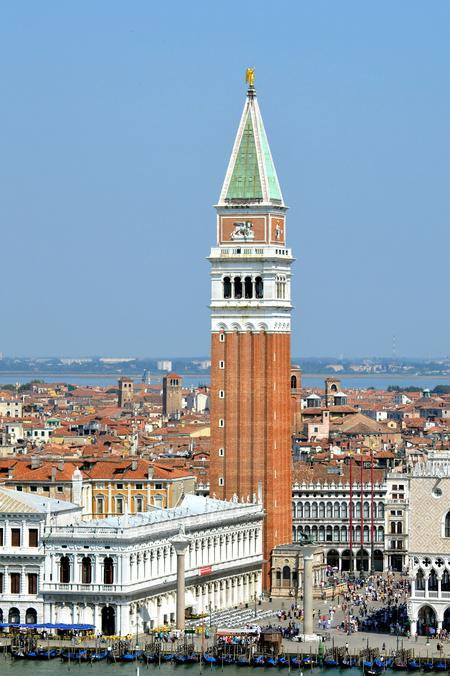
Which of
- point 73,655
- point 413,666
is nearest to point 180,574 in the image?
point 73,655

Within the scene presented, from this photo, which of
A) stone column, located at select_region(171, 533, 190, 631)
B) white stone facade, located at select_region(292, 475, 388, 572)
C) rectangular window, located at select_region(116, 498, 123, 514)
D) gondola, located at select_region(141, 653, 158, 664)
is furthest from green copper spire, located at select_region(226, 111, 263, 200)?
gondola, located at select_region(141, 653, 158, 664)

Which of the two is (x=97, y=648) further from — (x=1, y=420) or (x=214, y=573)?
(x=1, y=420)

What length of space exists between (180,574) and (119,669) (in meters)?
4.85

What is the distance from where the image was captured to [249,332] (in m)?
85.9

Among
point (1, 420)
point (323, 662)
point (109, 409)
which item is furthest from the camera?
point (109, 409)

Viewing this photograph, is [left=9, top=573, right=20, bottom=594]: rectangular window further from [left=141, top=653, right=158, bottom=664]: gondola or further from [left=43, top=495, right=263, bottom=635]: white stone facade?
[left=141, top=653, right=158, bottom=664]: gondola

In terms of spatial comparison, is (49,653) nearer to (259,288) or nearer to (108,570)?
(108,570)

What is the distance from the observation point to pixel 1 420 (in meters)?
158

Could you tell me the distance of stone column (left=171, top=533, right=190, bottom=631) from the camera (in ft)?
239

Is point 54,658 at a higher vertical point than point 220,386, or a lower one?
lower

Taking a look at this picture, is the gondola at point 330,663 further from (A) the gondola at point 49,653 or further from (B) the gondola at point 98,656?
(A) the gondola at point 49,653

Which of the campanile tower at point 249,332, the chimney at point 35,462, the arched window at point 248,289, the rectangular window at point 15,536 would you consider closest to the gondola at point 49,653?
the rectangular window at point 15,536

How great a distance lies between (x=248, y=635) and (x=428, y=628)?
16.0 feet

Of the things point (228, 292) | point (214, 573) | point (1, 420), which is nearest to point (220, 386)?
point (228, 292)
